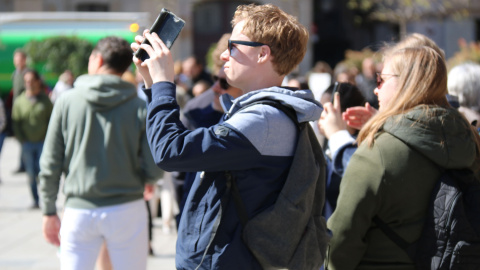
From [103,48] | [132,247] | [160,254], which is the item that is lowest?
[160,254]

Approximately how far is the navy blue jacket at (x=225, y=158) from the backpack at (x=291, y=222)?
Answer: 27 millimetres

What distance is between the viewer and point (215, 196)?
272 centimetres

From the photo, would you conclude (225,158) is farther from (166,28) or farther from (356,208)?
(356,208)

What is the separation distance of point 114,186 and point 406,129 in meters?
1.98

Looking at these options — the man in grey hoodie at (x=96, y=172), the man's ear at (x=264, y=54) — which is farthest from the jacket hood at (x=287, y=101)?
the man in grey hoodie at (x=96, y=172)

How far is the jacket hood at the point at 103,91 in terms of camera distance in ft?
14.3

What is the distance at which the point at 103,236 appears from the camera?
4324 millimetres

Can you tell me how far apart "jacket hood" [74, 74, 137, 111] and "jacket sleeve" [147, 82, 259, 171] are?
1.74 meters

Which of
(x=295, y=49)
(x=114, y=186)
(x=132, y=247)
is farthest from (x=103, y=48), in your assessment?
(x=295, y=49)

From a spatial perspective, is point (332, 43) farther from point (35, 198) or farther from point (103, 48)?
point (103, 48)

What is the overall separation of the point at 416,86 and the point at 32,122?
8.17 meters

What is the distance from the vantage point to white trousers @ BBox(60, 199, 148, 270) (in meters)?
4.18

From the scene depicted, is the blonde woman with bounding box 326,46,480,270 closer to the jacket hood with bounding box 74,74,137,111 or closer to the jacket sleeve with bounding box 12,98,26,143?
the jacket hood with bounding box 74,74,137,111

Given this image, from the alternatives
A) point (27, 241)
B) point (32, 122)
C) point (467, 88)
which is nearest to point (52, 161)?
point (467, 88)
